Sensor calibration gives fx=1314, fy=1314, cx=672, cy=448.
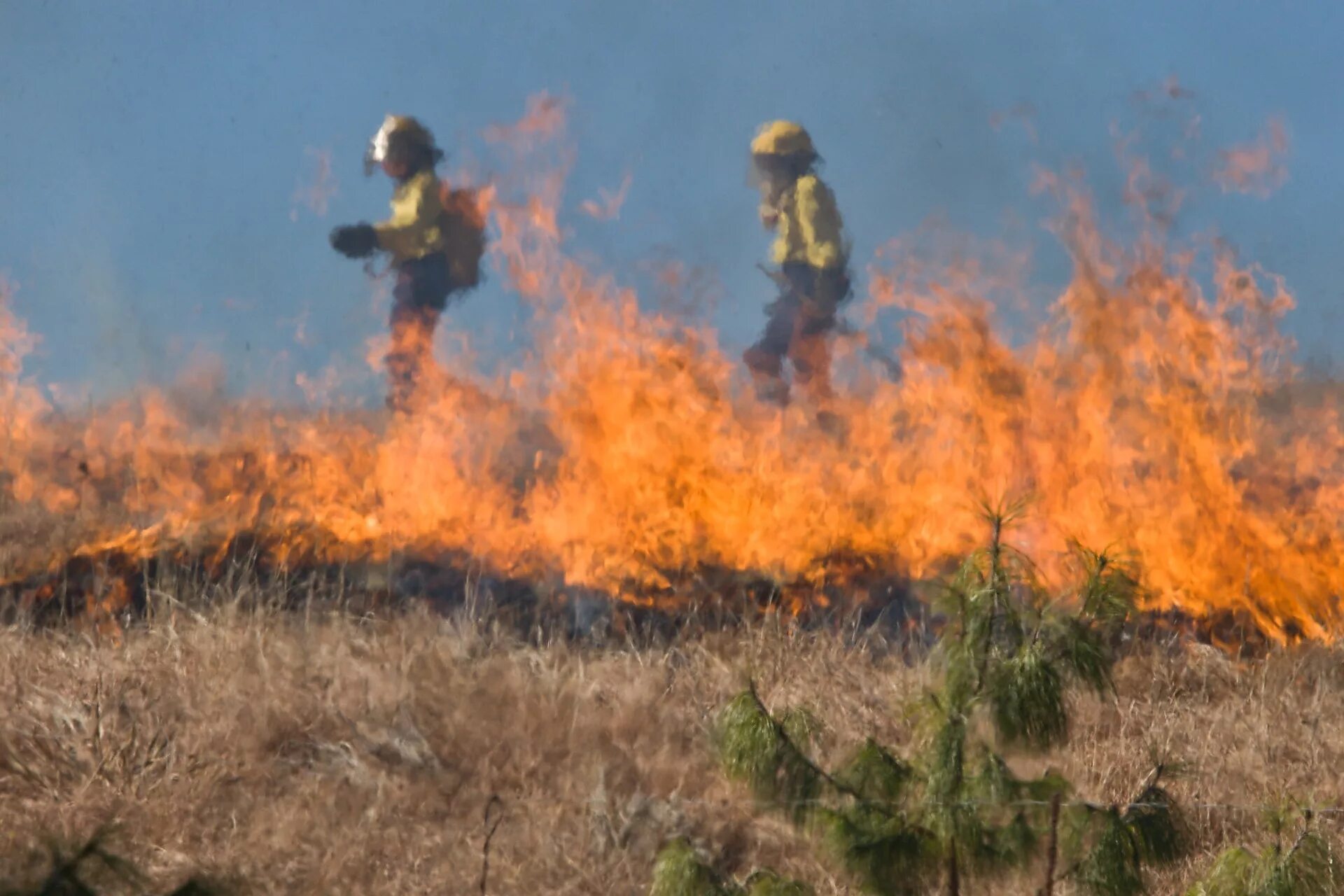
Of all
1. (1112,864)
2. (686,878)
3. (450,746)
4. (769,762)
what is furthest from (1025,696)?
(450,746)

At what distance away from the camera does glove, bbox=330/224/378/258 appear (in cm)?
1016

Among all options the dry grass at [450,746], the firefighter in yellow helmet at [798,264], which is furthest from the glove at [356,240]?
the dry grass at [450,746]

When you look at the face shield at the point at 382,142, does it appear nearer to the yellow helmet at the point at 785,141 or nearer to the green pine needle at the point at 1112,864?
the yellow helmet at the point at 785,141

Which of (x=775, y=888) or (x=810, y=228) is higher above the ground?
(x=810, y=228)

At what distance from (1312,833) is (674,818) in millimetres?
2533

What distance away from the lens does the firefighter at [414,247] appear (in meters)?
10.4

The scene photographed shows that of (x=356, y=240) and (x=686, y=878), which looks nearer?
(x=686, y=878)

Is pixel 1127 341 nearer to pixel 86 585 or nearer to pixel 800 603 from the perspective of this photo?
pixel 800 603

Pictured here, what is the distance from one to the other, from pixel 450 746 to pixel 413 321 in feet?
19.7

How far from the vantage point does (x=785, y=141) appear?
10.9m

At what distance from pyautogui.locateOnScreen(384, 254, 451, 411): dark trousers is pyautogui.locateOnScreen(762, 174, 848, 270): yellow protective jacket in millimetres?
2771

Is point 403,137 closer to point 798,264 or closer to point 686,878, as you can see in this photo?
point 798,264

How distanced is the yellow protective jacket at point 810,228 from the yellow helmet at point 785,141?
0.26 meters

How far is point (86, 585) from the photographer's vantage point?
7258 mm
